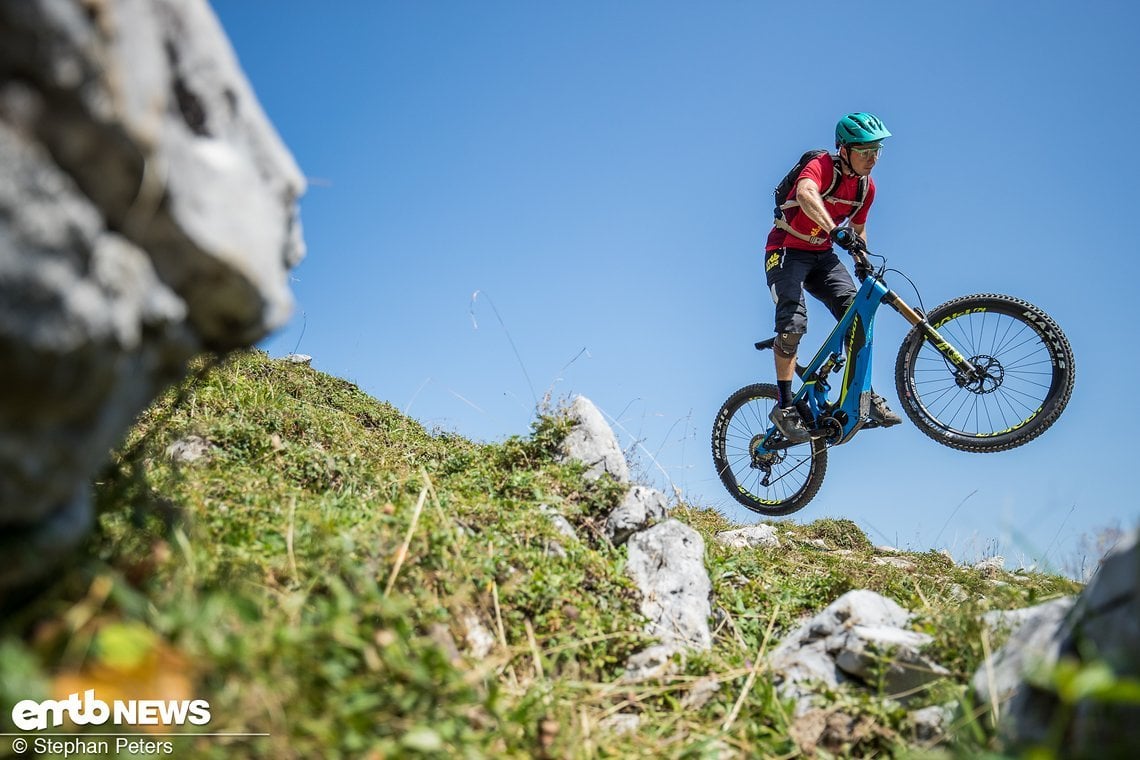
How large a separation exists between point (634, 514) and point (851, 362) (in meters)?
3.91

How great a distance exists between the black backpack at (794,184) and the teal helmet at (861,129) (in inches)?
11.5

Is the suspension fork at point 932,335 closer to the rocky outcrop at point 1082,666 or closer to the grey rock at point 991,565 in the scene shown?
the grey rock at point 991,565

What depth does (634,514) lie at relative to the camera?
195 inches

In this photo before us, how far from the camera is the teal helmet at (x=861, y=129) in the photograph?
7504mm

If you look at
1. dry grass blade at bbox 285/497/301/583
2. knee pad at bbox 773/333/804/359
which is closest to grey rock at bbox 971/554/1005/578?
knee pad at bbox 773/333/804/359

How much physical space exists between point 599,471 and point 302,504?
2.25 m

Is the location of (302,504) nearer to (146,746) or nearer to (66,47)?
(146,746)

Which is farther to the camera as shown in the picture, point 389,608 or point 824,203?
point 824,203

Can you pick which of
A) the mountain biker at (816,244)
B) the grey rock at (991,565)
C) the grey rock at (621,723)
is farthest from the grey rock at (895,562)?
the grey rock at (621,723)

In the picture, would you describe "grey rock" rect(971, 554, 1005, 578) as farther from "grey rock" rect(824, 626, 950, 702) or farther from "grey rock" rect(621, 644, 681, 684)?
"grey rock" rect(621, 644, 681, 684)

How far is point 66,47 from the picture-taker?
1.51 m

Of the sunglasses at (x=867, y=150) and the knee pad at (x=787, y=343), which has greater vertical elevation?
the sunglasses at (x=867, y=150)

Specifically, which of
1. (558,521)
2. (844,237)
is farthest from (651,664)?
(844,237)

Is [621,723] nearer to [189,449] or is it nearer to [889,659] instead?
[889,659]
